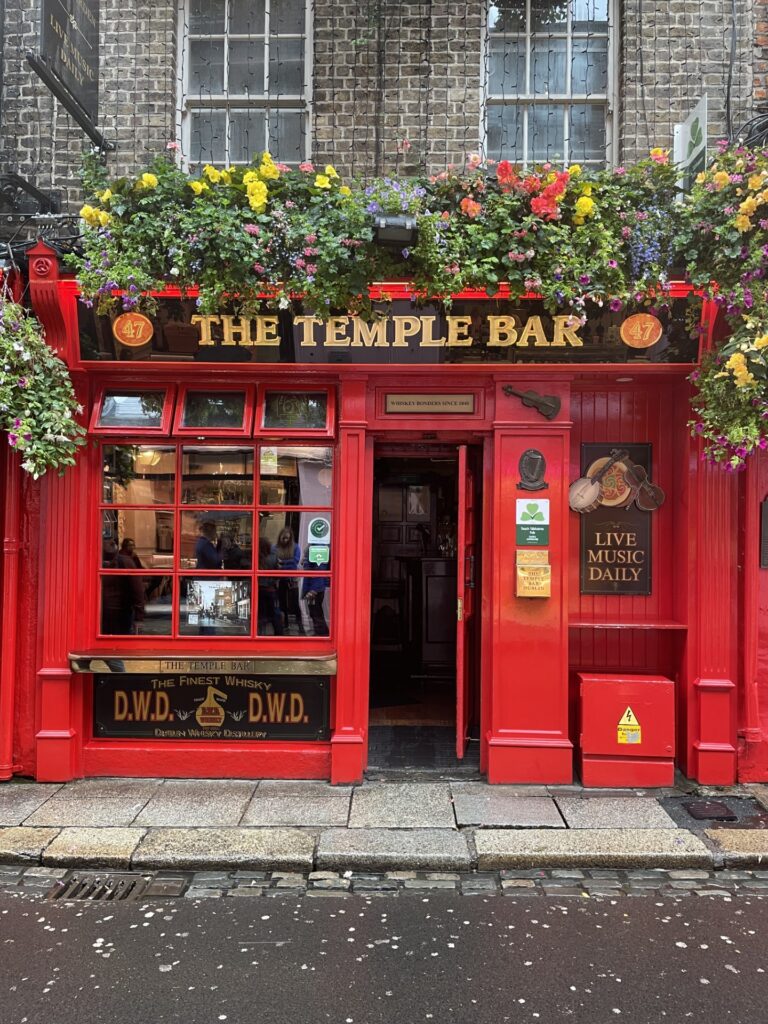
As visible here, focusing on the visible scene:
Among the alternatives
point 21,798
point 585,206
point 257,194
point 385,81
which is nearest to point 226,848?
point 21,798

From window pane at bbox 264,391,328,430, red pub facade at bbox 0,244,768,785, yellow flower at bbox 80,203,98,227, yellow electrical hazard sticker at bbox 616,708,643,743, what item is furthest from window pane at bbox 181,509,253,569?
yellow electrical hazard sticker at bbox 616,708,643,743

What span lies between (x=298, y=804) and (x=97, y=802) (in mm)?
1531

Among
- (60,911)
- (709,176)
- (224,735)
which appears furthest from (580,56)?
(60,911)

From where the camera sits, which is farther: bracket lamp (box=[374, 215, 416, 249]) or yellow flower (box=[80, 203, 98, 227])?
yellow flower (box=[80, 203, 98, 227])

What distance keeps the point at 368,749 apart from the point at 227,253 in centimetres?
434

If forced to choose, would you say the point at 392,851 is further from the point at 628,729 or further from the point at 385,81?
the point at 385,81

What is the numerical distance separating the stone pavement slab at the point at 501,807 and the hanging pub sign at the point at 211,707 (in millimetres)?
1241

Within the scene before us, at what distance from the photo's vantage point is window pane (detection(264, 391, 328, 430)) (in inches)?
239

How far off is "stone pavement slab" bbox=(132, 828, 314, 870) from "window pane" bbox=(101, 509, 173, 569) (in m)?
2.22

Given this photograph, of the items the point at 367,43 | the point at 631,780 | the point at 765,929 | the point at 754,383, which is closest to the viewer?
the point at 765,929

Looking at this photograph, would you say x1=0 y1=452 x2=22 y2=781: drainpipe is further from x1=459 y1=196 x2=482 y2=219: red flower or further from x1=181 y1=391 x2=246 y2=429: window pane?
x1=459 y1=196 x2=482 y2=219: red flower

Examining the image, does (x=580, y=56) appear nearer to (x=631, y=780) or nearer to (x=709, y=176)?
(x=709, y=176)

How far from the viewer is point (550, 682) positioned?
19.4 ft

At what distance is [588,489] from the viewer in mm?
6293
